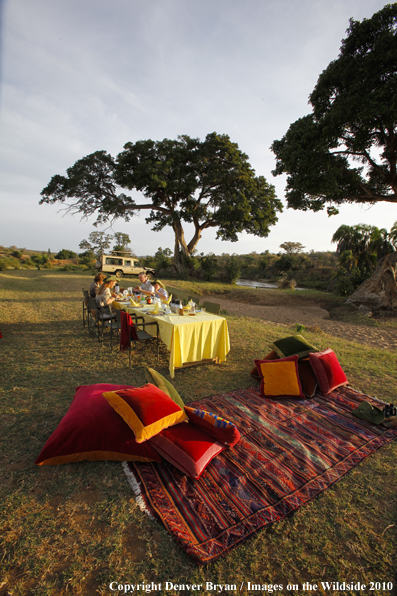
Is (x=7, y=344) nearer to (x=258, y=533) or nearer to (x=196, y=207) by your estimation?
(x=258, y=533)

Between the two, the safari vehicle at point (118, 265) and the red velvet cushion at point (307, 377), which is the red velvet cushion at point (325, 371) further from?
the safari vehicle at point (118, 265)

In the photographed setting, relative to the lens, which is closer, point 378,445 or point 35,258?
point 378,445

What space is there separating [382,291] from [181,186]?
16.2 metres

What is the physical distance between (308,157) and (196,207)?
14.6 meters

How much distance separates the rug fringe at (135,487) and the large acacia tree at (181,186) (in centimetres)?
2084

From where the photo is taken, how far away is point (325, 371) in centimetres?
388

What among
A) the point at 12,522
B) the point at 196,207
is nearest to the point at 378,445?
the point at 12,522

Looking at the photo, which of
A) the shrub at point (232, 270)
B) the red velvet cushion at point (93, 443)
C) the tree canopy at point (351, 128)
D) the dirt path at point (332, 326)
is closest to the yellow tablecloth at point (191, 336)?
the red velvet cushion at point (93, 443)

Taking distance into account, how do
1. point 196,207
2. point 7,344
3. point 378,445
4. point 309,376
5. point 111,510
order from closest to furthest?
point 111,510 → point 378,445 → point 309,376 → point 7,344 → point 196,207

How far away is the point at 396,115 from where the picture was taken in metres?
8.40

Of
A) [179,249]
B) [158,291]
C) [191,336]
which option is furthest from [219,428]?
[179,249]

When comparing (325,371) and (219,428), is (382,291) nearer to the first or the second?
(325,371)

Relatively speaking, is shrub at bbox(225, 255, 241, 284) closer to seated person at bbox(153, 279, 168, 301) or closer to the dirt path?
the dirt path

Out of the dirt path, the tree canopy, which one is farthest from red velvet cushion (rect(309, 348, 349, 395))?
the tree canopy
